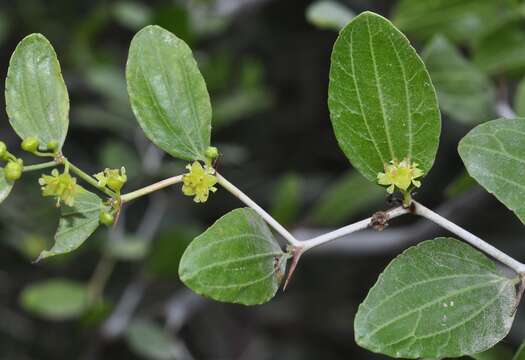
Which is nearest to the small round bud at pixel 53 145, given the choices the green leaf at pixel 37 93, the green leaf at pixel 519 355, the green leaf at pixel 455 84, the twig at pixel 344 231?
the green leaf at pixel 37 93

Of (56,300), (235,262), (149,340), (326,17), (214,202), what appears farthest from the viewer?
(214,202)

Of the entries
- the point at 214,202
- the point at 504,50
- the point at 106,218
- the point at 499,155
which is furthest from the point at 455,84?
the point at 214,202

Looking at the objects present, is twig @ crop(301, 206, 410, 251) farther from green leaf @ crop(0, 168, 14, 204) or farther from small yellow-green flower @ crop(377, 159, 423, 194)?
green leaf @ crop(0, 168, 14, 204)

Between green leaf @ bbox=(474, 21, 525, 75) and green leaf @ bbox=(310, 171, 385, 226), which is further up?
green leaf @ bbox=(474, 21, 525, 75)

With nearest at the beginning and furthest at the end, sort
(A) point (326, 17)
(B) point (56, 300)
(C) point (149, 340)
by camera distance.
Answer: (A) point (326, 17) < (B) point (56, 300) < (C) point (149, 340)

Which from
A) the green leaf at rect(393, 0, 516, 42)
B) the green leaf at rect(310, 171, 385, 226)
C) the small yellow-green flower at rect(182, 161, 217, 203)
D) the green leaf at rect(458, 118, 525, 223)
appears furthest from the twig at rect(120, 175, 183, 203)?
the green leaf at rect(310, 171, 385, 226)

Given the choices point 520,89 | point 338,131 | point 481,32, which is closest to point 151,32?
point 338,131

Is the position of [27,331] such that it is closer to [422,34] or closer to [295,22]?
[295,22]

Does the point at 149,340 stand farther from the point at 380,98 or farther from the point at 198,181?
the point at 380,98
